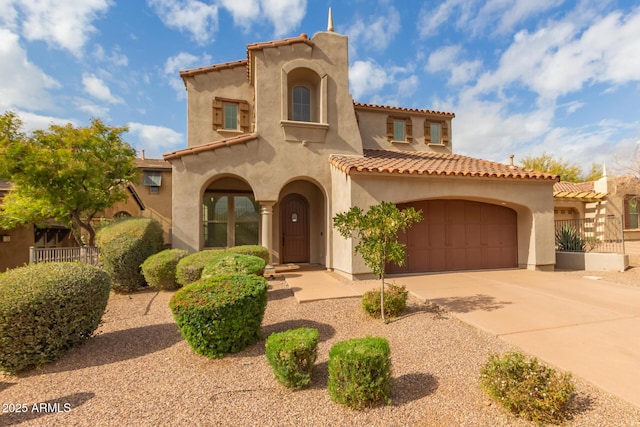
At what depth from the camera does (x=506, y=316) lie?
230 inches

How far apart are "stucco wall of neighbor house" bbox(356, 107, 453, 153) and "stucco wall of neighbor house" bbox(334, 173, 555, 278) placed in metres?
5.40

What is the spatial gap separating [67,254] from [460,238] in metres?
14.4

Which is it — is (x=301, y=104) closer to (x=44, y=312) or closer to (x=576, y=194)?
(x=44, y=312)

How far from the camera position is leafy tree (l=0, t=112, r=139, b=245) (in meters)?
10.3

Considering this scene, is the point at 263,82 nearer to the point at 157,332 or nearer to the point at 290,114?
the point at 290,114

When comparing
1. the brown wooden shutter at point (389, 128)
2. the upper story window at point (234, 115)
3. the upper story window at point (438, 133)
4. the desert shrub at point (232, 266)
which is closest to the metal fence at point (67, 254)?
the desert shrub at point (232, 266)

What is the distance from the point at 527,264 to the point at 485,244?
64.5 inches

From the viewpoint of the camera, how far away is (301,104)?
1202cm

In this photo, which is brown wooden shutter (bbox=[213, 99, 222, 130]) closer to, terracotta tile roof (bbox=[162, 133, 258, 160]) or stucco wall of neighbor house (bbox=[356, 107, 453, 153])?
terracotta tile roof (bbox=[162, 133, 258, 160])

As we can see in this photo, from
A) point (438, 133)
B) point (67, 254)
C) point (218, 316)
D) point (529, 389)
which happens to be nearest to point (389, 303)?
point (529, 389)

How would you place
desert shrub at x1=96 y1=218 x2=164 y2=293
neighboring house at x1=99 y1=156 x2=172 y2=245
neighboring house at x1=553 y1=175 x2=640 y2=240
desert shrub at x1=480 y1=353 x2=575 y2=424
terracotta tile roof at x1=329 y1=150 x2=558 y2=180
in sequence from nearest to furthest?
desert shrub at x1=480 y1=353 x2=575 y2=424
desert shrub at x1=96 y1=218 x2=164 y2=293
terracotta tile roof at x1=329 y1=150 x2=558 y2=180
neighboring house at x1=99 y1=156 x2=172 y2=245
neighboring house at x1=553 y1=175 x2=640 y2=240

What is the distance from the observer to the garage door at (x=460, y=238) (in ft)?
35.0

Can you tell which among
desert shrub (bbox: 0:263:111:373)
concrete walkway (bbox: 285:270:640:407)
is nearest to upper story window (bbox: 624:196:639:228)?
concrete walkway (bbox: 285:270:640:407)

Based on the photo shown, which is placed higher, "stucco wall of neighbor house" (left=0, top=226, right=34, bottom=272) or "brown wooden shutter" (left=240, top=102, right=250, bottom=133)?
"brown wooden shutter" (left=240, top=102, right=250, bottom=133)
